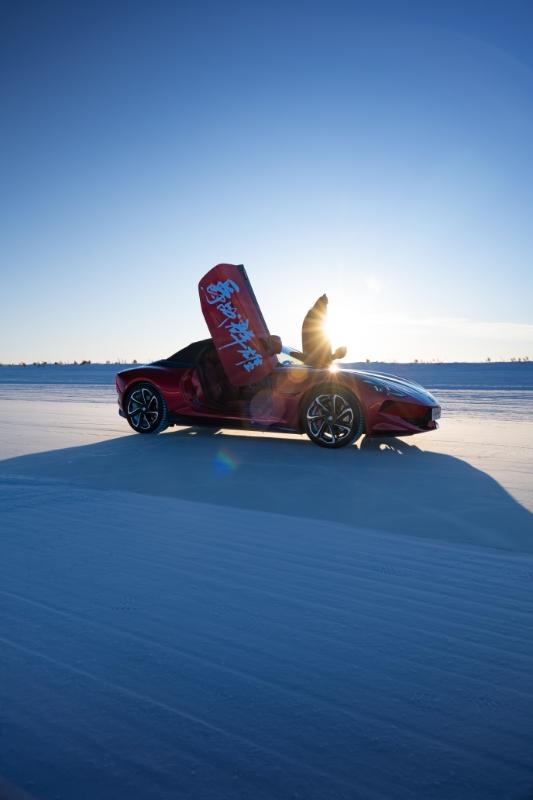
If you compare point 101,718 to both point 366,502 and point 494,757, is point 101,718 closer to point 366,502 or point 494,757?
point 494,757

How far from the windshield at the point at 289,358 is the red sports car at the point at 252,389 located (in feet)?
0.04

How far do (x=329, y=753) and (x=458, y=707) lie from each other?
47 cm

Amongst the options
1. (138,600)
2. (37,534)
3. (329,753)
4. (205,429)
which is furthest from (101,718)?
(205,429)

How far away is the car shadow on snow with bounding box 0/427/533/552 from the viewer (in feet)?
13.5

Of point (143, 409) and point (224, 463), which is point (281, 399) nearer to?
point (224, 463)

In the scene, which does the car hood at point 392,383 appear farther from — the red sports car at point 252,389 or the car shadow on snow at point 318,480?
the car shadow on snow at point 318,480

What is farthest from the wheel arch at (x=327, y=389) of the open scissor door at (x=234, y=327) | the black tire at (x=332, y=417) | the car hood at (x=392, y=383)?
the open scissor door at (x=234, y=327)

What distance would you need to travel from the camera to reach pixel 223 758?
162 cm

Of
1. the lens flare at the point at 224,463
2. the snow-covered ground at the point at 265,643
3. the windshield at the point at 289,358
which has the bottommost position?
the snow-covered ground at the point at 265,643

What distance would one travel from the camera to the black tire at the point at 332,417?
7.19 meters

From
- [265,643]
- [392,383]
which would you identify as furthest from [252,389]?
[265,643]

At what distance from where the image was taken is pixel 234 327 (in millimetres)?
7789

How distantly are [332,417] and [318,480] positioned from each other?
1.89 m

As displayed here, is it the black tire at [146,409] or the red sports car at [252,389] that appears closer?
the red sports car at [252,389]
